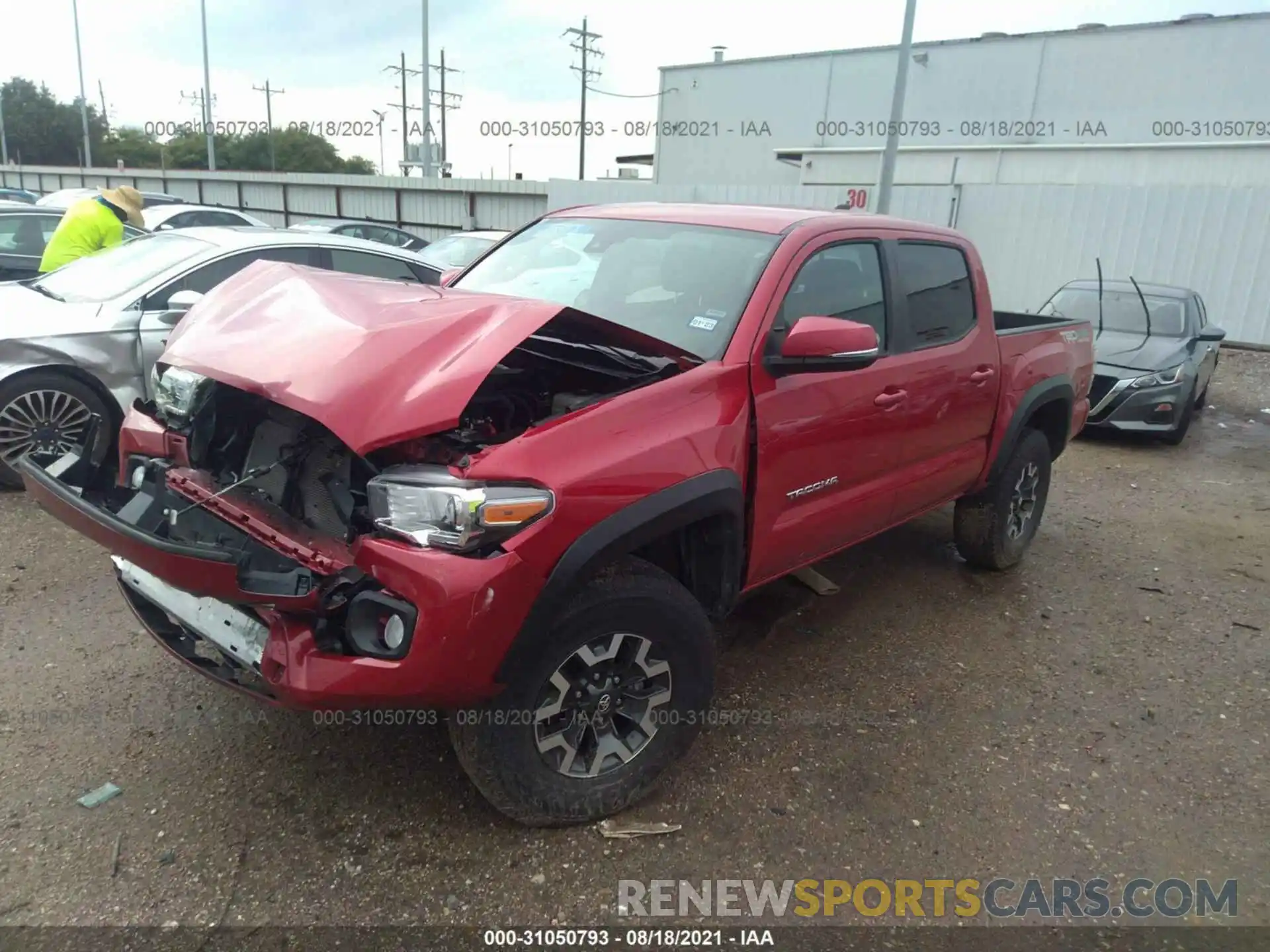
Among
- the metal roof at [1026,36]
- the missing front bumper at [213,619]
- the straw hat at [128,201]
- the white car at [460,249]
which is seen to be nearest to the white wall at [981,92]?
the metal roof at [1026,36]

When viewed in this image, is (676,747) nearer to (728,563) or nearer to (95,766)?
(728,563)

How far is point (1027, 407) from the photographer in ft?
14.8

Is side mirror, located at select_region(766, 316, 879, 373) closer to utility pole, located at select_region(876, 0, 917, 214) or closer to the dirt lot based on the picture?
the dirt lot

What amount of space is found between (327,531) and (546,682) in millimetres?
769

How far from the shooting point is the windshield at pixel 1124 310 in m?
8.93

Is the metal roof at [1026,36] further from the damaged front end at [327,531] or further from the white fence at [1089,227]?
the damaged front end at [327,531]

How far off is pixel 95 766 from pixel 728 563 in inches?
86.7

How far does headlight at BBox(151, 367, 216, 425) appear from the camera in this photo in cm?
276

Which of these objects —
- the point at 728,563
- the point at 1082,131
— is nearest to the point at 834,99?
the point at 1082,131

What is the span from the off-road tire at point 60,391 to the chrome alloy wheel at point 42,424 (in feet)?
0.06

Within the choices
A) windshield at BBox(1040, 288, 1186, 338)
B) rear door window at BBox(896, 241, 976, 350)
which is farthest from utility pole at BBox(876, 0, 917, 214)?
rear door window at BBox(896, 241, 976, 350)

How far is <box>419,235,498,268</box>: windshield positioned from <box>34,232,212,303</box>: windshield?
15.1 ft

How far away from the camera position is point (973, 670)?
12.6 ft

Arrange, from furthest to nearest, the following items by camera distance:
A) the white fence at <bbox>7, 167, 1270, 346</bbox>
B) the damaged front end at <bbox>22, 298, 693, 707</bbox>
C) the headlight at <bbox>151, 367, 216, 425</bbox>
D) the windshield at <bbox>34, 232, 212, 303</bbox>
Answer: the white fence at <bbox>7, 167, 1270, 346</bbox>
the windshield at <bbox>34, 232, 212, 303</bbox>
the headlight at <bbox>151, 367, 216, 425</bbox>
the damaged front end at <bbox>22, 298, 693, 707</bbox>
